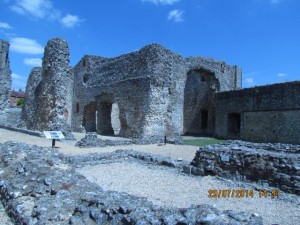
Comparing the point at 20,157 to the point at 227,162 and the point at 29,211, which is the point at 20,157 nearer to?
the point at 29,211

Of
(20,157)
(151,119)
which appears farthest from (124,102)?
(20,157)

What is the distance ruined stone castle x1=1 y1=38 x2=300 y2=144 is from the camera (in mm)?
15678

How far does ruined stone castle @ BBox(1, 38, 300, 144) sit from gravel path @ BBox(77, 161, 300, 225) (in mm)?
8382

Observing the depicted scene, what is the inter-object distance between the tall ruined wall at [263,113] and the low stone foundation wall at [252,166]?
994cm

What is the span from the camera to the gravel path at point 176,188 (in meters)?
4.36

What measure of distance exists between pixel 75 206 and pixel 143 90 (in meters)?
13.9

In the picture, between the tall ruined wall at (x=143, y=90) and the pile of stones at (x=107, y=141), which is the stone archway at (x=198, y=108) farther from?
the pile of stones at (x=107, y=141)

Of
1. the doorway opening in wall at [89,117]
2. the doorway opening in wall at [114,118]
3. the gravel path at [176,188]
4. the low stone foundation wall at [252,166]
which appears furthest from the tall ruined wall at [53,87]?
the low stone foundation wall at [252,166]

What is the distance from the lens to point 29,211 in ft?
11.6

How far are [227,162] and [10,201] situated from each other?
180 inches

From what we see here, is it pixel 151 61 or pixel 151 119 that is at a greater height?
pixel 151 61

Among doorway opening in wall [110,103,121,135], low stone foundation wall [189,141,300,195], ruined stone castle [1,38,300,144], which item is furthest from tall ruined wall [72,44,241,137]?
low stone foundation wall [189,141,300,195]

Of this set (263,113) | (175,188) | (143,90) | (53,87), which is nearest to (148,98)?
(143,90)

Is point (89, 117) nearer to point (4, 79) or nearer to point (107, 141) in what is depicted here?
point (4, 79)
